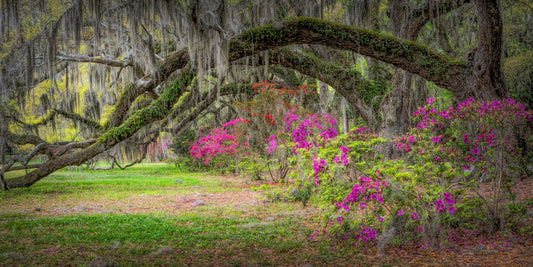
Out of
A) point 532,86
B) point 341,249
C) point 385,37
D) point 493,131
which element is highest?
point 385,37

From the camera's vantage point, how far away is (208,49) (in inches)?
245

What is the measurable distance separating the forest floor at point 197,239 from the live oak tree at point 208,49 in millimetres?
1882

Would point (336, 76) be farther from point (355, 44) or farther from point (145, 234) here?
point (145, 234)

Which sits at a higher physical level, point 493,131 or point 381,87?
point 381,87

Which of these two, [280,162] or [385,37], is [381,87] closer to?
[385,37]

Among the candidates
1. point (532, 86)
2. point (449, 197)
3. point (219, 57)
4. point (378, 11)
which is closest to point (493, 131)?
point (449, 197)

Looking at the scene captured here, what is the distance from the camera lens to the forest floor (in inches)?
145

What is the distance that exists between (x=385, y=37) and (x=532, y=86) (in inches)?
229

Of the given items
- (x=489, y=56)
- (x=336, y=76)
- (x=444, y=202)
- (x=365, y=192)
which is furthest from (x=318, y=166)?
(x=336, y=76)

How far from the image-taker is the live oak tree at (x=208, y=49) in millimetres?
6273

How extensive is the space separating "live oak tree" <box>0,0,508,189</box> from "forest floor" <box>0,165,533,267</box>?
1882 mm

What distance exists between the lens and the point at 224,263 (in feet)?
12.0

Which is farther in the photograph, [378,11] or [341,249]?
[378,11]

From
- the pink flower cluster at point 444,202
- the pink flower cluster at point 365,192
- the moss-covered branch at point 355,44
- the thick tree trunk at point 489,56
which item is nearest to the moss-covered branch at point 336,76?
the moss-covered branch at point 355,44
